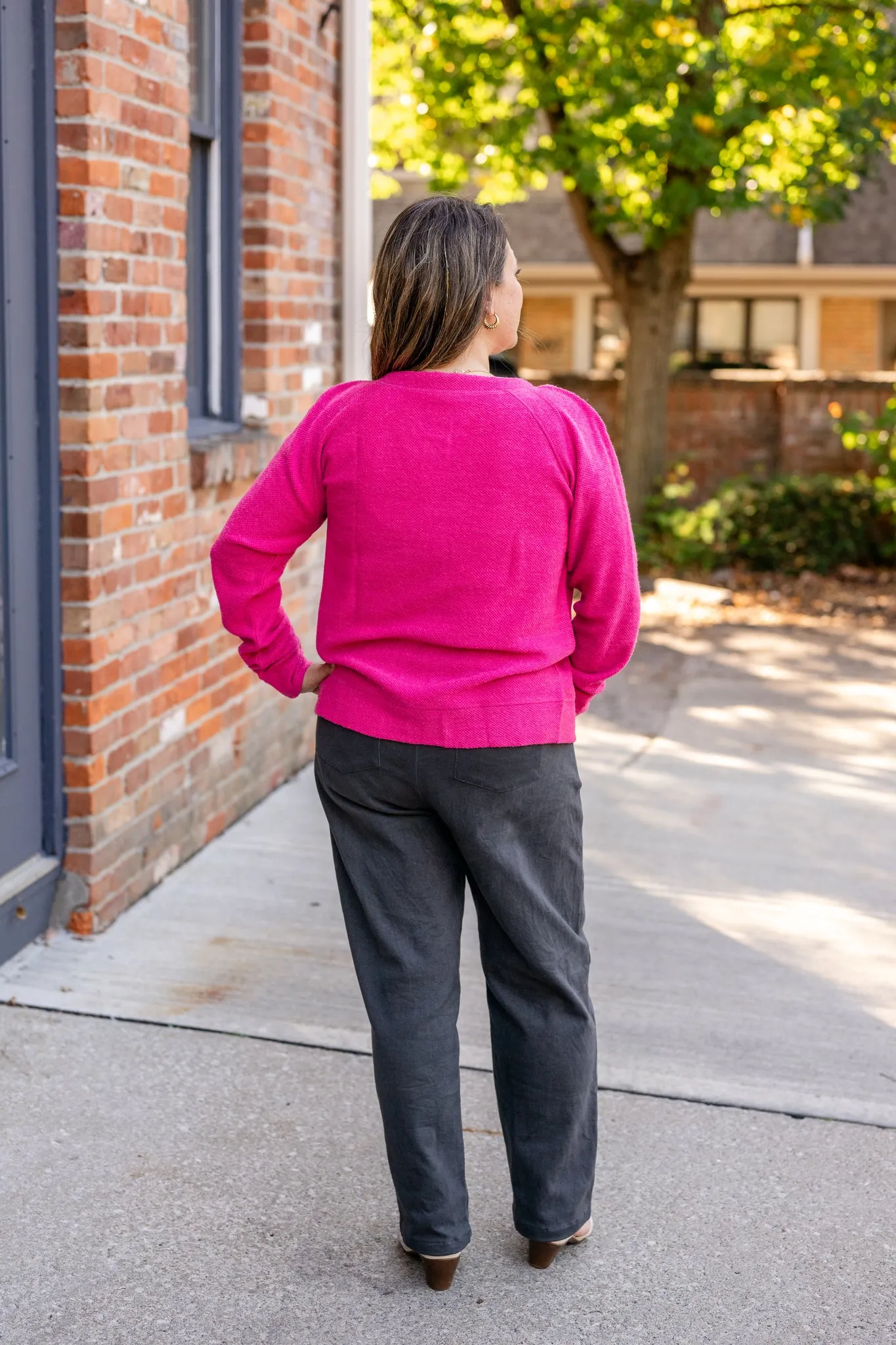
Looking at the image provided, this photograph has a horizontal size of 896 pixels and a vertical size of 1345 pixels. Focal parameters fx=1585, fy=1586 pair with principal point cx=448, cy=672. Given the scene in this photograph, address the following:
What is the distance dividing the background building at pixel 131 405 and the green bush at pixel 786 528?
7.02 m

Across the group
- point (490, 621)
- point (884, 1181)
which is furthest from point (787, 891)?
point (490, 621)

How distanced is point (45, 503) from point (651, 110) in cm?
846

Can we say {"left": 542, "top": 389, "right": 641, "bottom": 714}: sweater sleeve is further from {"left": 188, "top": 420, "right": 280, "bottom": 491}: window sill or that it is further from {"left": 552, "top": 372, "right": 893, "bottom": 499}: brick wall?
{"left": 552, "top": 372, "right": 893, "bottom": 499}: brick wall

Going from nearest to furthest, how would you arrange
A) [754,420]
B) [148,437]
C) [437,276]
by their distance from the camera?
[437,276] < [148,437] < [754,420]

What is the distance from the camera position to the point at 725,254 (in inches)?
907

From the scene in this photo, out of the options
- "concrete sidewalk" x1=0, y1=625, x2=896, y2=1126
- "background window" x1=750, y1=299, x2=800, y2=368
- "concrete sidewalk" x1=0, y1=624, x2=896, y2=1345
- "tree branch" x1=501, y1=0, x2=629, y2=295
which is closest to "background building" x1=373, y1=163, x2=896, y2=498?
"background window" x1=750, y1=299, x2=800, y2=368

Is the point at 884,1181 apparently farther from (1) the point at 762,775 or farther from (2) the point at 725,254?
(2) the point at 725,254

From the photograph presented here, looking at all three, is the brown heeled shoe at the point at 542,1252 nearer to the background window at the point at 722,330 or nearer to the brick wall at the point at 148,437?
the brick wall at the point at 148,437

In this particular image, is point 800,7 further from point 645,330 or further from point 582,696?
point 582,696

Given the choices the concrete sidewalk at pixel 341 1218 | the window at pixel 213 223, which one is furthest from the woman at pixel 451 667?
the window at pixel 213 223

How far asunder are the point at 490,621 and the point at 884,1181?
153 centimetres

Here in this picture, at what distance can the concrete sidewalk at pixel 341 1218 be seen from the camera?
266 centimetres

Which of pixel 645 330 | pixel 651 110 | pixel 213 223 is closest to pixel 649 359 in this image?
pixel 645 330

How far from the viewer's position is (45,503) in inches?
160
